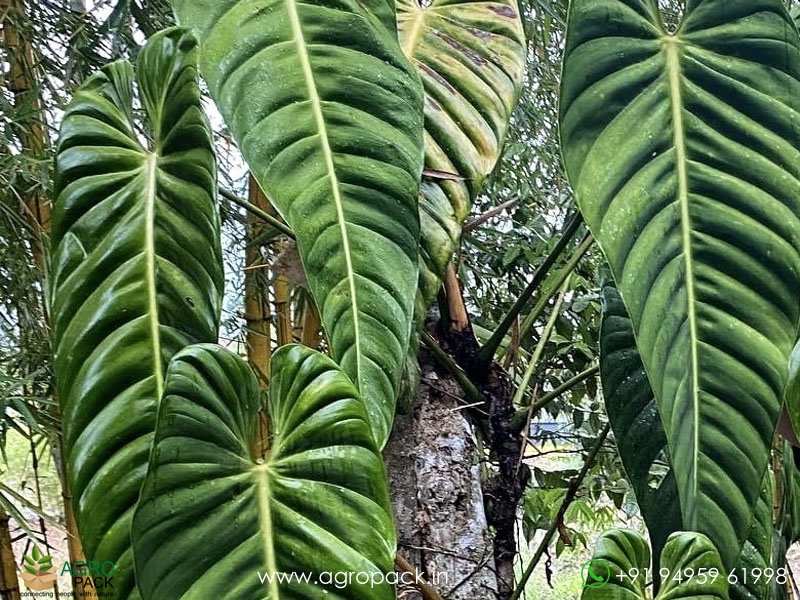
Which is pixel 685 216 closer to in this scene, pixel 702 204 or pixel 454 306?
pixel 702 204

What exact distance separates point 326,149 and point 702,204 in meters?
0.20

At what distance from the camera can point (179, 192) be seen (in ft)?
1.57

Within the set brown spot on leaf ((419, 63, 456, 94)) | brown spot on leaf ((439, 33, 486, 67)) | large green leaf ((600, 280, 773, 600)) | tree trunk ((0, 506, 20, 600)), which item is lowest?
large green leaf ((600, 280, 773, 600))

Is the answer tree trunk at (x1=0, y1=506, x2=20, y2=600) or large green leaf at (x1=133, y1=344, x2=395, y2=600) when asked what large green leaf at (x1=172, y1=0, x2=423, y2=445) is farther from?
tree trunk at (x1=0, y1=506, x2=20, y2=600)

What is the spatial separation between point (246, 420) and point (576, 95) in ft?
0.80

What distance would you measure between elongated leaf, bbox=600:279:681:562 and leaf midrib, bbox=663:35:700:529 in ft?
0.53

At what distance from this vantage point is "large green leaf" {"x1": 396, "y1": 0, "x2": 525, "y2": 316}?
514 mm

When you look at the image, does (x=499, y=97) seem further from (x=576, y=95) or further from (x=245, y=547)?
(x=245, y=547)

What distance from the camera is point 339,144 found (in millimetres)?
411

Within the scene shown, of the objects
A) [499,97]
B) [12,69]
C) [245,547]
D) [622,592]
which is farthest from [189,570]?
[12,69]

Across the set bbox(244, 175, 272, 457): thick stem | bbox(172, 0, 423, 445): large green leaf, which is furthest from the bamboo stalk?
bbox(172, 0, 423, 445): large green leaf

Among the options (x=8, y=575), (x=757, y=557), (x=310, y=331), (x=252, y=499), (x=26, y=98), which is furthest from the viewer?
(x=310, y=331)

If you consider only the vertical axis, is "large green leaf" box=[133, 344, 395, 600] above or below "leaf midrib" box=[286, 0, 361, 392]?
below

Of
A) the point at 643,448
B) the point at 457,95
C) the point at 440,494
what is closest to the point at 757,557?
the point at 643,448
